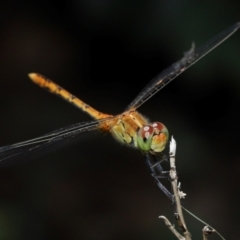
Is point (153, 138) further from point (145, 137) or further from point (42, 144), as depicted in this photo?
point (42, 144)

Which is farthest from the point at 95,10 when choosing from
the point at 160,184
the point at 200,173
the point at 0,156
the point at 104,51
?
the point at 160,184

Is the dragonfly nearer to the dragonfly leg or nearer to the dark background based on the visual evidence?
the dragonfly leg

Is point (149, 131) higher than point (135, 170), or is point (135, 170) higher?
point (135, 170)

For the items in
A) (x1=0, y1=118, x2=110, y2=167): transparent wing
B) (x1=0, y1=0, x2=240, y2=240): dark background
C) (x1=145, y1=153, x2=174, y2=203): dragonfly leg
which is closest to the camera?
(x1=145, y1=153, x2=174, y2=203): dragonfly leg

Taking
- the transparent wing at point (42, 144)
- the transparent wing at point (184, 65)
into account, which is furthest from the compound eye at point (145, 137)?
the transparent wing at point (184, 65)

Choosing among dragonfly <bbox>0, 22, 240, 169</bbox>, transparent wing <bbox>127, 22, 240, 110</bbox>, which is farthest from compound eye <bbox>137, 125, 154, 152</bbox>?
transparent wing <bbox>127, 22, 240, 110</bbox>

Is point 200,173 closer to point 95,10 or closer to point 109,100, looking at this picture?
point 109,100
